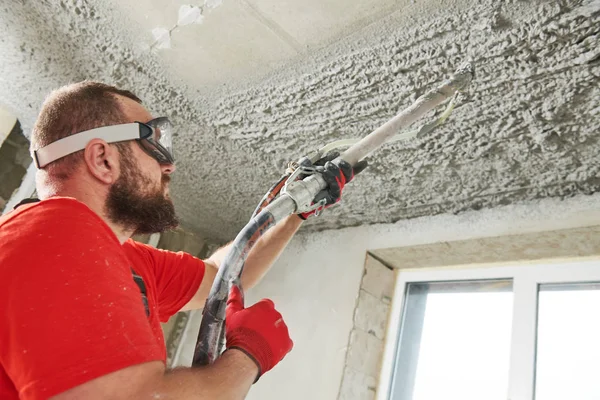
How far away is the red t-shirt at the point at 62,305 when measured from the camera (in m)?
0.62

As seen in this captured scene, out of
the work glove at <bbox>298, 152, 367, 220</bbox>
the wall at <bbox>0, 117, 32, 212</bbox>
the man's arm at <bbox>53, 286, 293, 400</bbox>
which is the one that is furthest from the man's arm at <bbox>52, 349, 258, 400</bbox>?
the wall at <bbox>0, 117, 32, 212</bbox>

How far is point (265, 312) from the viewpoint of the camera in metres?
0.87

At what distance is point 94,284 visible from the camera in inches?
27.4

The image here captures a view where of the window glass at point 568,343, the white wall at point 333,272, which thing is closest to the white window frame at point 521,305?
the window glass at point 568,343

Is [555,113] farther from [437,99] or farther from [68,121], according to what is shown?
[68,121]

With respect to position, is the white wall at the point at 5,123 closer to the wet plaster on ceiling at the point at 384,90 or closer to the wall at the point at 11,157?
the wall at the point at 11,157

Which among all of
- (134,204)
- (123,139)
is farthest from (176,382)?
(123,139)

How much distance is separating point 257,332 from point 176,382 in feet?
0.61

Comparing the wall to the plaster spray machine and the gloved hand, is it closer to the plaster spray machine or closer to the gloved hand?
the plaster spray machine

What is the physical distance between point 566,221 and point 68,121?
1.42m

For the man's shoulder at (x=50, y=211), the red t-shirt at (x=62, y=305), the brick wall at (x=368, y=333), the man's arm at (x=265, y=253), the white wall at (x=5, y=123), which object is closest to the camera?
the red t-shirt at (x=62, y=305)

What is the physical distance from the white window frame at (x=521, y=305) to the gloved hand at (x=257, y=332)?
91 centimetres

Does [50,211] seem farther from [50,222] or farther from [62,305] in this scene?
[62,305]

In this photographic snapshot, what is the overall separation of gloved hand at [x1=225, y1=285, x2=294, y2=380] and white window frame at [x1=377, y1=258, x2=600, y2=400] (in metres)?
0.91
